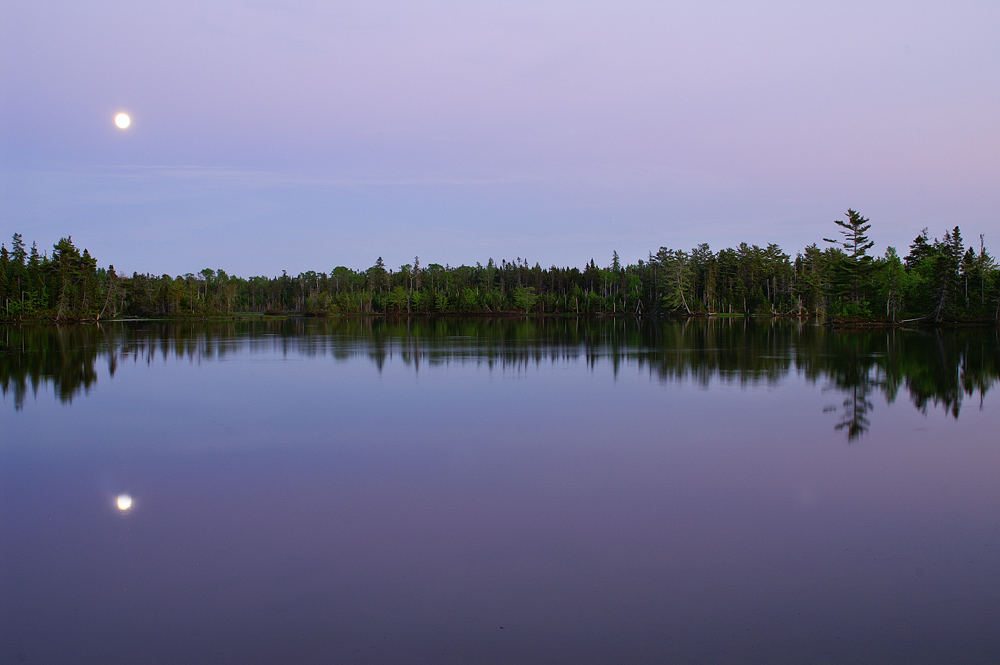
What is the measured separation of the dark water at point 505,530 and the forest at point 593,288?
50.3 meters

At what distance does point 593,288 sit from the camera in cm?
13325

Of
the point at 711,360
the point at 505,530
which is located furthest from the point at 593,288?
the point at 505,530

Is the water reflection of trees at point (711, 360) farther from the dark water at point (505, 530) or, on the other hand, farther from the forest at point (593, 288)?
the forest at point (593, 288)

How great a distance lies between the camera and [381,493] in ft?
29.9

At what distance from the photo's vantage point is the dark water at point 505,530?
5.40 m

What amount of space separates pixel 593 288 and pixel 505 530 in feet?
418

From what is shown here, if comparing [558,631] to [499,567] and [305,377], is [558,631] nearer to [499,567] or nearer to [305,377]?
→ [499,567]

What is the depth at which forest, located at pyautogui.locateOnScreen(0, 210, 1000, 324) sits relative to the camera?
60969 millimetres

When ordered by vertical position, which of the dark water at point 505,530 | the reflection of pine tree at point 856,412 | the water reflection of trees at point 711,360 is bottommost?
the dark water at point 505,530

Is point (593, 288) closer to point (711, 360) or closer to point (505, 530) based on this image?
point (711, 360)

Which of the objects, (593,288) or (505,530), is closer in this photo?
(505,530)

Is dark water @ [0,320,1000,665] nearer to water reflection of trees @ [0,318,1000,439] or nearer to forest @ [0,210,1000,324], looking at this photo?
water reflection of trees @ [0,318,1000,439]

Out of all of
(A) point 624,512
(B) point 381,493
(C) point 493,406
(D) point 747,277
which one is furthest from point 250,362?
(D) point 747,277

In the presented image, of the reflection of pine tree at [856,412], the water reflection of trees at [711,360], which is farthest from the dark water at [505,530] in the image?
the water reflection of trees at [711,360]
